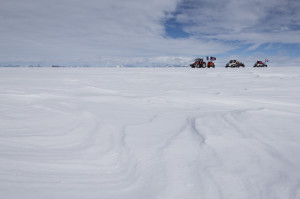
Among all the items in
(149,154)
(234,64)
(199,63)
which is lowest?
(149,154)

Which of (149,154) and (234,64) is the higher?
(234,64)

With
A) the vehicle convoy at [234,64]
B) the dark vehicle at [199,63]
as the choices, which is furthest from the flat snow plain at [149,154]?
the vehicle convoy at [234,64]

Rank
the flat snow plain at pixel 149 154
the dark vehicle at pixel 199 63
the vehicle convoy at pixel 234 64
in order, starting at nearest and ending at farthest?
1. the flat snow plain at pixel 149 154
2. the dark vehicle at pixel 199 63
3. the vehicle convoy at pixel 234 64

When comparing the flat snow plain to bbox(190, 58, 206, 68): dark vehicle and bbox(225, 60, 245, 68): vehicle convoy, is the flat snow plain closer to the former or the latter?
bbox(190, 58, 206, 68): dark vehicle

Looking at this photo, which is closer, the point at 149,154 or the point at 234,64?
the point at 149,154

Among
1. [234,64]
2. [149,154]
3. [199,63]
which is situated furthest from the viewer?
[234,64]

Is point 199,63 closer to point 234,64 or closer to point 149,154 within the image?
point 234,64

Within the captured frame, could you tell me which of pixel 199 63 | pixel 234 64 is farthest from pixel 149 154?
pixel 234 64

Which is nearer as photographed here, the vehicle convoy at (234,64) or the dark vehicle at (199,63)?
the dark vehicle at (199,63)

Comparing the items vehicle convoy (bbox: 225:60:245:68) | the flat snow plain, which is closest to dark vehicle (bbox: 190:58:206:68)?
vehicle convoy (bbox: 225:60:245:68)

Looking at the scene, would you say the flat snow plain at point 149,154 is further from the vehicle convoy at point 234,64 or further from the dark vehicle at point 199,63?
the vehicle convoy at point 234,64

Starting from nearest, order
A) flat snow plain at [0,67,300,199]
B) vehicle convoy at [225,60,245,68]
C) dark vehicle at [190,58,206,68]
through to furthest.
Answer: flat snow plain at [0,67,300,199]
dark vehicle at [190,58,206,68]
vehicle convoy at [225,60,245,68]

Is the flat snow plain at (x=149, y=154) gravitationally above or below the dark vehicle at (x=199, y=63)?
below

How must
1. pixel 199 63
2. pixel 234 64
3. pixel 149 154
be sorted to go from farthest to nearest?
pixel 234 64, pixel 199 63, pixel 149 154
